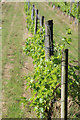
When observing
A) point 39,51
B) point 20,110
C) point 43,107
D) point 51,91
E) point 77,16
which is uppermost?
point 77,16

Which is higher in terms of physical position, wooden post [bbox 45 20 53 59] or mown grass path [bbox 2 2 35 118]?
wooden post [bbox 45 20 53 59]

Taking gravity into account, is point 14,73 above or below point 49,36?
below

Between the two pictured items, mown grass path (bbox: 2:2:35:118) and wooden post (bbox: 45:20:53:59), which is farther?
mown grass path (bbox: 2:2:35:118)

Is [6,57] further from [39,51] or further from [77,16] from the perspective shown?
[77,16]

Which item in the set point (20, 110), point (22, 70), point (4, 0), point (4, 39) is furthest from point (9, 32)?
point (4, 0)

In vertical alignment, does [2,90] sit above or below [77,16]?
below

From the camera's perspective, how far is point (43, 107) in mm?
4148

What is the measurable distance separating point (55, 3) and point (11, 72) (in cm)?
1674

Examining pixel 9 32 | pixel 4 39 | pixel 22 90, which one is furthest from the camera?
pixel 9 32

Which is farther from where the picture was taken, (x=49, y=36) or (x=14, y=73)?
(x=14, y=73)

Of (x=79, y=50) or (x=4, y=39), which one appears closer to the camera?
(x=79, y=50)

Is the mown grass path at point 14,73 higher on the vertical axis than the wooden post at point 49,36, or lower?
lower

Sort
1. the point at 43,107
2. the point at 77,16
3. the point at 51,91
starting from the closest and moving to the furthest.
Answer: the point at 51,91 < the point at 43,107 < the point at 77,16

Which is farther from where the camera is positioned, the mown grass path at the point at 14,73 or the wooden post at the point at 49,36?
the mown grass path at the point at 14,73
